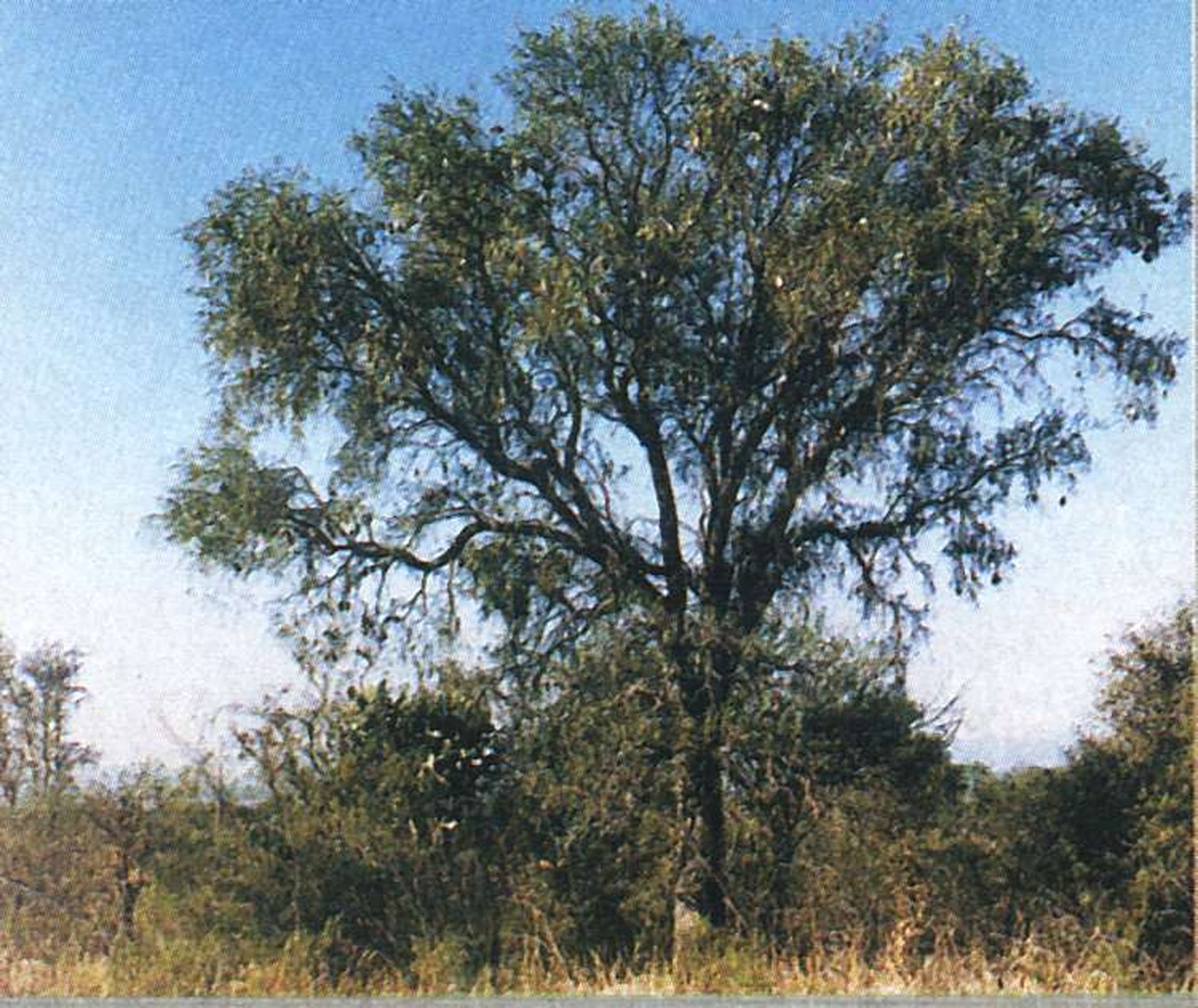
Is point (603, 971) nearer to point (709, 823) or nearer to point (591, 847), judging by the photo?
point (591, 847)

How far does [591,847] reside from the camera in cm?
916

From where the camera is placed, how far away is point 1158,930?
30.5 ft

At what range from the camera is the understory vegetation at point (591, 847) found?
8.83 m

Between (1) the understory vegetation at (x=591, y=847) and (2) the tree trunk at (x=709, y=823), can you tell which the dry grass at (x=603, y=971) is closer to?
(1) the understory vegetation at (x=591, y=847)

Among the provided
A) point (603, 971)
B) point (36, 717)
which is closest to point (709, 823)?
point (603, 971)

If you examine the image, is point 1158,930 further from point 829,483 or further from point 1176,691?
point 829,483

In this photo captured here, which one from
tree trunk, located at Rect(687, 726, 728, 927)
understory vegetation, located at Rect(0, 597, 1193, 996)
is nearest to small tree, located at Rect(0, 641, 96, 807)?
understory vegetation, located at Rect(0, 597, 1193, 996)

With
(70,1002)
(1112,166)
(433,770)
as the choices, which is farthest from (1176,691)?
(70,1002)

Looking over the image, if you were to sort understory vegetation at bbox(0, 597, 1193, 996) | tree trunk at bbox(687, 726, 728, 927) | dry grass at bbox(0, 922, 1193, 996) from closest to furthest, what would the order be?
dry grass at bbox(0, 922, 1193, 996) → understory vegetation at bbox(0, 597, 1193, 996) → tree trunk at bbox(687, 726, 728, 927)

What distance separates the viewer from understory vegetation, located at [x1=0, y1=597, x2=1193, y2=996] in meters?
8.83

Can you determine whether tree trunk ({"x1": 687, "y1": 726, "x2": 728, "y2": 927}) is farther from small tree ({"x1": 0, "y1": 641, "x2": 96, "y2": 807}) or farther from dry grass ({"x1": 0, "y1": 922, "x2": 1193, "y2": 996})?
small tree ({"x1": 0, "y1": 641, "x2": 96, "y2": 807})

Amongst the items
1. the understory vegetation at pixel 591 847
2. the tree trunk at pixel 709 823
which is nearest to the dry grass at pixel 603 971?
the understory vegetation at pixel 591 847

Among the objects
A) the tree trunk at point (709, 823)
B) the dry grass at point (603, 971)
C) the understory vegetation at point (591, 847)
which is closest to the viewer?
the dry grass at point (603, 971)

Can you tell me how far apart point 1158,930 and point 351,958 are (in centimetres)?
457
